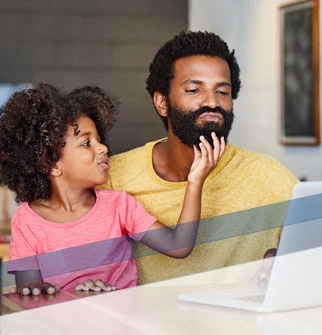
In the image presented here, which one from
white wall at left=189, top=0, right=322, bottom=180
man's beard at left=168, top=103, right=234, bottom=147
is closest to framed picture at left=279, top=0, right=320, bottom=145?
white wall at left=189, top=0, right=322, bottom=180

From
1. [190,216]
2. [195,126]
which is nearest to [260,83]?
[195,126]

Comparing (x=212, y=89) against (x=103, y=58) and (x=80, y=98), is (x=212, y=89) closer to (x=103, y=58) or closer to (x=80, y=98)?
(x=80, y=98)

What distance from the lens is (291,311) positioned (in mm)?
1736

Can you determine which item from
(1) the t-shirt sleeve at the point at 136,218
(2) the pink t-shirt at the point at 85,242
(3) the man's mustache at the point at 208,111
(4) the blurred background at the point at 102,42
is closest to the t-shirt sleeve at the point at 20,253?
(2) the pink t-shirt at the point at 85,242

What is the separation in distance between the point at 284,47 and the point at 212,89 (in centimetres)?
244

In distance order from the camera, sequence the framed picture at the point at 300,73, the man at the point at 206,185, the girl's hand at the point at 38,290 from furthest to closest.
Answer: the framed picture at the point at 300,73 < the man at the point at 206,185 < the girl's hand at the point at 38,290

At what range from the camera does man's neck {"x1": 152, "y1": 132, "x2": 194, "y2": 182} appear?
2.34 m

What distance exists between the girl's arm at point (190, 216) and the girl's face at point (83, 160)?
0.19m

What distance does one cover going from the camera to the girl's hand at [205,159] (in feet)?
7.14

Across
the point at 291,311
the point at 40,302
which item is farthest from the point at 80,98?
the point at 291,311

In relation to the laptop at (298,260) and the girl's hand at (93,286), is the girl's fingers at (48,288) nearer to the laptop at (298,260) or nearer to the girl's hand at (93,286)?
the girl's hand at (93,286)

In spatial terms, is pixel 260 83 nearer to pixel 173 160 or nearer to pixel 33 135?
pixel 173 160

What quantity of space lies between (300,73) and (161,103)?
2154 mm

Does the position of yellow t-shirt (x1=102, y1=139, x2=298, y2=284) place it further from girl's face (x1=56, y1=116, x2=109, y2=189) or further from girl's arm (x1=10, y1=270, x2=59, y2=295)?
girl's arm (x1=10, y1=270, x2=59, y2=295)
